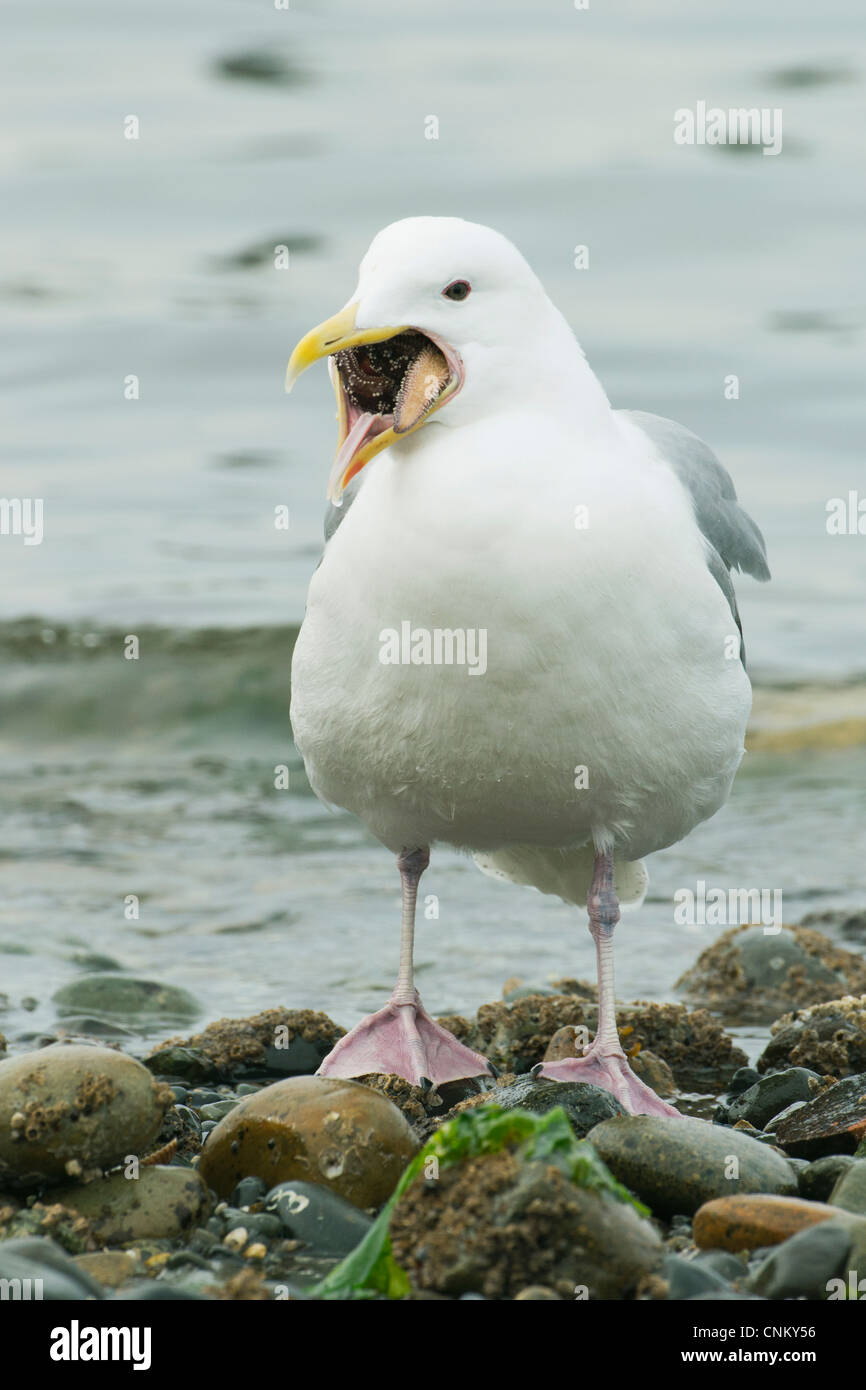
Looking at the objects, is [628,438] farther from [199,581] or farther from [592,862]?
[199,581]

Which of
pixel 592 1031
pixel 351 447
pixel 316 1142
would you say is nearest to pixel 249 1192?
pixel 316 1142

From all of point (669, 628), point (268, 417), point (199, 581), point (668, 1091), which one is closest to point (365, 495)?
point (669, 628)

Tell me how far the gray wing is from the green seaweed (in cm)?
223

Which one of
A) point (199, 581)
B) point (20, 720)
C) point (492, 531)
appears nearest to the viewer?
point (492, 531)

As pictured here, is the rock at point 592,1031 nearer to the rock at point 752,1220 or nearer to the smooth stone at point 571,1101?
the smooth stone at point 571,1101

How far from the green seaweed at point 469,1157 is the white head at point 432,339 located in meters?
1.73

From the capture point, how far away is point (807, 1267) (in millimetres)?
3971

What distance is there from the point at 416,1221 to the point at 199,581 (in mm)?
11127

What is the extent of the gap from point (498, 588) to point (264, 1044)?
205 centimetres

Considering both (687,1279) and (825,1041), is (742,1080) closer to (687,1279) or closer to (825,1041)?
(825,1041)

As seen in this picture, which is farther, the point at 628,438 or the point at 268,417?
the point at 268,417

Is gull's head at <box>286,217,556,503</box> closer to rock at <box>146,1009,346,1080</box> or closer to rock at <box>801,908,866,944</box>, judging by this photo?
rock at <box>146,1009,346,1080</box>
